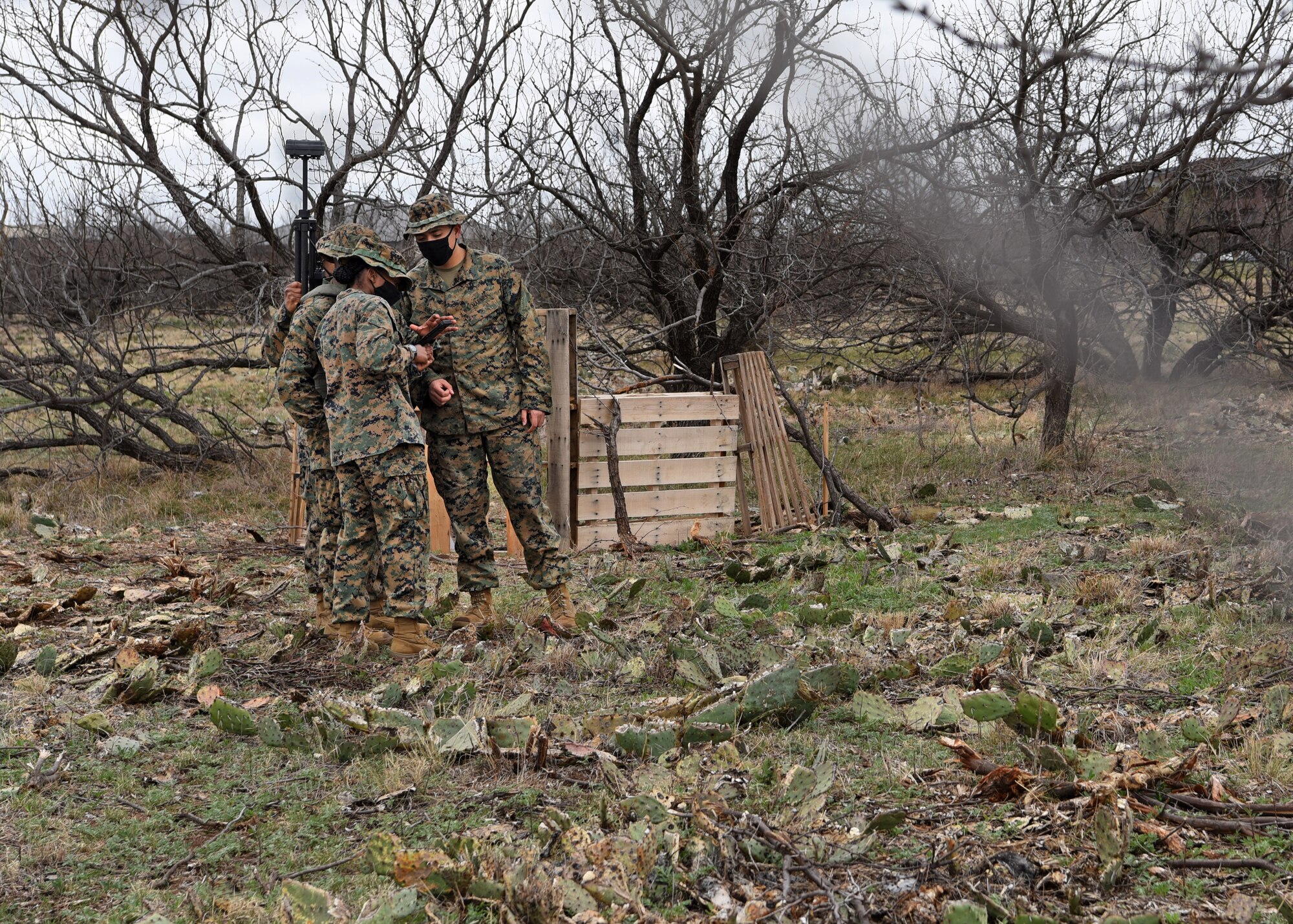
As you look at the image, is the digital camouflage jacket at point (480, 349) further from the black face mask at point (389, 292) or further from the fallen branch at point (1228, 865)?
the fallen branch at point (1228, 865)

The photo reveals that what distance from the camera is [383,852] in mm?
2631

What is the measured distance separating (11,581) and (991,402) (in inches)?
443

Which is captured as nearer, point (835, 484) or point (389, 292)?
point (389, 292)

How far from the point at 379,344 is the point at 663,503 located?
144 inches

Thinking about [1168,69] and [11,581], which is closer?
[1168,69]

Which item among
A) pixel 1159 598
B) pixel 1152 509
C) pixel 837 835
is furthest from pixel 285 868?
pixel 1152 509

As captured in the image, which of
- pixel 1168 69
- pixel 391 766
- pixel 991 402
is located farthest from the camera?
pixel 991 402

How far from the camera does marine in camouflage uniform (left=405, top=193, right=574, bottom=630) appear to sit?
216 inches

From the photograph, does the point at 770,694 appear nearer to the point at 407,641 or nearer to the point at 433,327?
the point at 407,641

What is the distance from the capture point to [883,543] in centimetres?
746

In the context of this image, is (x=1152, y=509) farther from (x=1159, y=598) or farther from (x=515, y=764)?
(x=515, y=764)

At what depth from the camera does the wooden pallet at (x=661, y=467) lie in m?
7.95

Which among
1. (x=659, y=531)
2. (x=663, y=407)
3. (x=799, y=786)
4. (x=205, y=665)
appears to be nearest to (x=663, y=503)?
(x=659, y=531)

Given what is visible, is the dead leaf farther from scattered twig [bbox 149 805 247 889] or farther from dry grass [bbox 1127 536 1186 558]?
dry grass [bbox 1127 536 1186 558]
